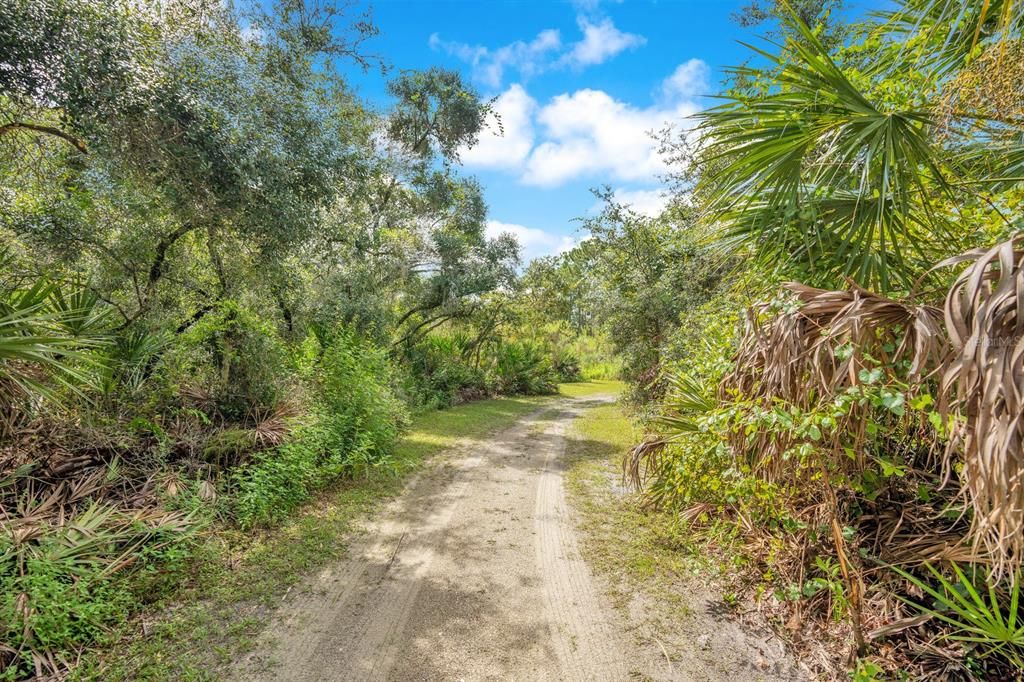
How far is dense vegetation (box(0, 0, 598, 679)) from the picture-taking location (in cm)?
316

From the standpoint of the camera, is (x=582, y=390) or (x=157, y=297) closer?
(x=157, y=297)

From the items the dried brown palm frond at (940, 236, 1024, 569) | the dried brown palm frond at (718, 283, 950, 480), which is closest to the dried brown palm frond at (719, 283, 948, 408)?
the dried brown palm frond at (718, 283, 950, 480)

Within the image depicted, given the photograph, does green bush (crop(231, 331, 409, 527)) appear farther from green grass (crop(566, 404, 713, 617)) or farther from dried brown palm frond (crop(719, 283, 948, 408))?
dried brown palm frond (crop(719, 283, 948, 408))

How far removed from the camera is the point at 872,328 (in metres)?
2.04

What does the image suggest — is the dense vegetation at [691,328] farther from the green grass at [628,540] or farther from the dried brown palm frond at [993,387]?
the green grass at [628,540]

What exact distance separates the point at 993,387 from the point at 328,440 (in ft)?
20.1

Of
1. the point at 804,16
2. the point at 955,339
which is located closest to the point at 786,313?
the point at 955,339

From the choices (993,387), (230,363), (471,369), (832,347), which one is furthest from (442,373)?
(993,387)

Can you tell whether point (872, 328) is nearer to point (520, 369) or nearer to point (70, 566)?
point (70, 566)

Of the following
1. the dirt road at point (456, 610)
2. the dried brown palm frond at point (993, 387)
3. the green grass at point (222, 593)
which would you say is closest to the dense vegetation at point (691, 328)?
the dried brown palm frond at point (993, 387)

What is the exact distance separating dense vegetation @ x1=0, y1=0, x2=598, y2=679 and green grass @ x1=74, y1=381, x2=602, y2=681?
0.16m

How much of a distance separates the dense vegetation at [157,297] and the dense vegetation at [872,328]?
13.8 feet

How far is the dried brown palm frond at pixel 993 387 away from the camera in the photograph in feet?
4.32

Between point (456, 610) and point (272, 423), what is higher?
point (272, 423)
